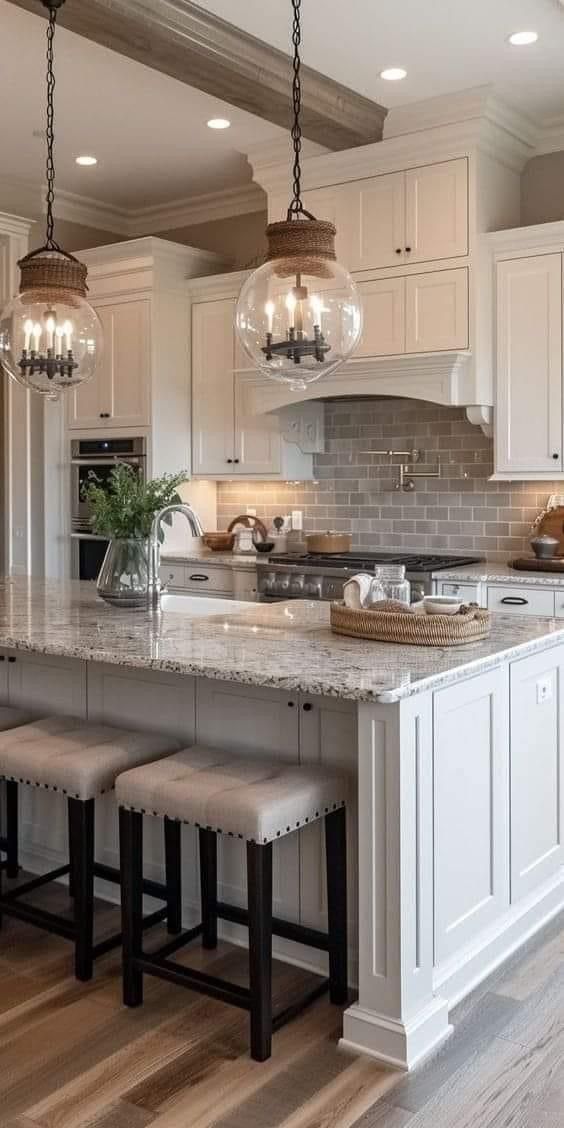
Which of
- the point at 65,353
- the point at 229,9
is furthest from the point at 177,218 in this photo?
the point at 65,353

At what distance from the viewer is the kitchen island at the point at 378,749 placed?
237cm

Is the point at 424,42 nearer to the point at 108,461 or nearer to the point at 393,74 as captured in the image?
the point at 393,74

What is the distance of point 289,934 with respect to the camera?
2.70 metres

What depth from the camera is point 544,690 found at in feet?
10.1

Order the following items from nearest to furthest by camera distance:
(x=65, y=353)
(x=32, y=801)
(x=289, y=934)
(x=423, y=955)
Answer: (x=423, y=955) → (x=289, y=934) → (x=65, y=353) → (x=32, y=801)

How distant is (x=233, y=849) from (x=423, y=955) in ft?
2.33

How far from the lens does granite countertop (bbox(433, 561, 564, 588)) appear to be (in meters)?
4.48

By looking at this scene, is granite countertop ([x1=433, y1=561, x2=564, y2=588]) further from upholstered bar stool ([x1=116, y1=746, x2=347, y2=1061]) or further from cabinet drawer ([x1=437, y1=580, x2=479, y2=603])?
upholstered bar stool ([x1=116, y1=746, x2=347, y2=1061])

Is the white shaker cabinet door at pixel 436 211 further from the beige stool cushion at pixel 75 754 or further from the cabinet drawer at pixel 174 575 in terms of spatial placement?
the beige stool cushion at pixel 75 754

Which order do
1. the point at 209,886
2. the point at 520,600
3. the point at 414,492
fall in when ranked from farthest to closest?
the point at 414,492
the point at 520,600
the point at 209,886

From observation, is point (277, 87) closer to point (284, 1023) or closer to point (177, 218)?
point (177, 218)

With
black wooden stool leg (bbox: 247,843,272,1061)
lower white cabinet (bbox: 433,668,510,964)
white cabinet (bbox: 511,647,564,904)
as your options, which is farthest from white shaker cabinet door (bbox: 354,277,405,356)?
black wooden stool leg (bbox: 247,843,272,1061)

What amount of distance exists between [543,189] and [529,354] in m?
0.95

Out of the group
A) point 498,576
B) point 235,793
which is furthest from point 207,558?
point 235,793
